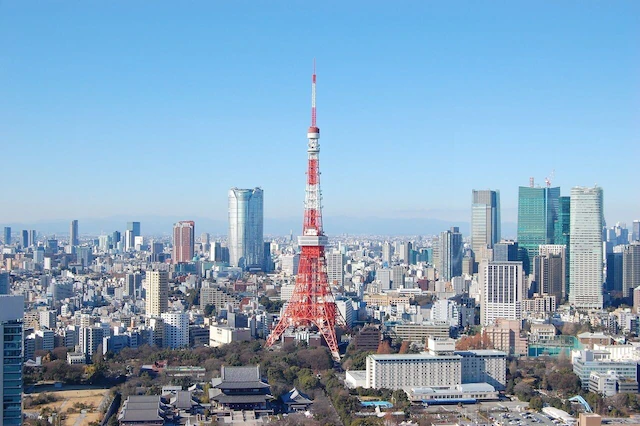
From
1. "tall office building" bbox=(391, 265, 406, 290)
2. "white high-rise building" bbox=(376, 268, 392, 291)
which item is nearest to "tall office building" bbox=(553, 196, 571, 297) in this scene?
"tall office building" bbox=(391, 265, 406, 290)

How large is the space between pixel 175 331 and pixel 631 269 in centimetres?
1079

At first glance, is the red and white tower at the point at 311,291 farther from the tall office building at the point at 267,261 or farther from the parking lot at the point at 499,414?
the tall office building at the point at 267,261

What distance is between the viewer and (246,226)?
30.9 metres

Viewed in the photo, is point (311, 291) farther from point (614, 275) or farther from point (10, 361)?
point (614, 275)

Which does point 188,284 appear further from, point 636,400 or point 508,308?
point 636,400

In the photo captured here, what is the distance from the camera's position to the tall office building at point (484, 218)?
2772cm

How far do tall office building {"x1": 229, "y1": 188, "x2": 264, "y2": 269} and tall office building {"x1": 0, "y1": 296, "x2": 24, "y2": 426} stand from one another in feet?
79.8

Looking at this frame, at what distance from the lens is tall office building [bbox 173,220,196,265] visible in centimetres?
3084

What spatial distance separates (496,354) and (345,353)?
104 inches

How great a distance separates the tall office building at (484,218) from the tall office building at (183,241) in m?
9.21

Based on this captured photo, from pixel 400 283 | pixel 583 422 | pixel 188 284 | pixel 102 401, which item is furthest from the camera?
pixel 400 283

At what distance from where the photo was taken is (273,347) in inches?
533

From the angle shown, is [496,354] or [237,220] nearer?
[496,354]

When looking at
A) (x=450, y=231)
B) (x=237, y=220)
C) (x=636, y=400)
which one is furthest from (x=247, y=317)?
(x=237, y=220)
